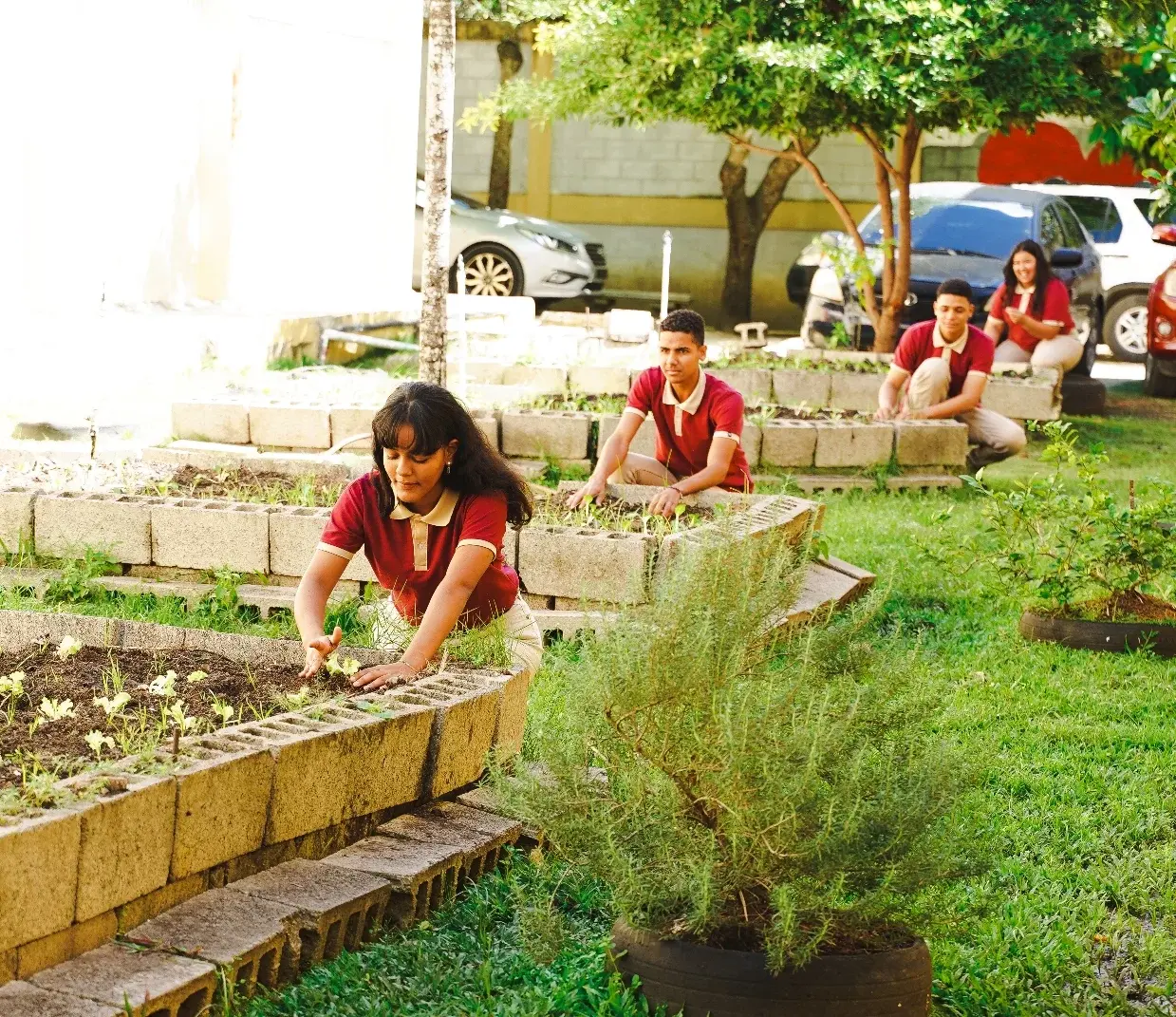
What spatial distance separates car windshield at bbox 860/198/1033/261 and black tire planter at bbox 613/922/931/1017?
12.9m

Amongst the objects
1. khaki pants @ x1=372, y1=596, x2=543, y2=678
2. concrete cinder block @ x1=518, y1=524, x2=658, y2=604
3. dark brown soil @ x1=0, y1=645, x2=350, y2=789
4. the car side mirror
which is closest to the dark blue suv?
the car side mirror

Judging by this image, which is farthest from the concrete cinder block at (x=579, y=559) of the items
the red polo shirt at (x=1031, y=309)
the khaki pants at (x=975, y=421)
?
the red polo shirt at (x=1031, y=309)

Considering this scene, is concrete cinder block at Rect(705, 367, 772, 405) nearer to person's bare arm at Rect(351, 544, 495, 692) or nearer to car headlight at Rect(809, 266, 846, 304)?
car headlight at Rect(809, 266, 846, 304)

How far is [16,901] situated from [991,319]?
446 inches

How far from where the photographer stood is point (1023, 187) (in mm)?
17656

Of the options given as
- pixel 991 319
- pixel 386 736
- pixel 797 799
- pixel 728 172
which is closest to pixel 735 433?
pixel 386 736

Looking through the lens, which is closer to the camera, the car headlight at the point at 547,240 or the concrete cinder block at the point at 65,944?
the concrete cinder block at the point at 65,944

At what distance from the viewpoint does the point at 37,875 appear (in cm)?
327

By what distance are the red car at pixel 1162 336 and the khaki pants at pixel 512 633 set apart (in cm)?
1202

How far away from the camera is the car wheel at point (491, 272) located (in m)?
20.2

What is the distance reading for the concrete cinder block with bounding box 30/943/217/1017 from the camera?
10.3 feet

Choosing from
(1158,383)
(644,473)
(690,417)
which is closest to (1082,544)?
(690,417)

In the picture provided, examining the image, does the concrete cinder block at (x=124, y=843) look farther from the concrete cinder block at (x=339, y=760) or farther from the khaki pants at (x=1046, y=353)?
the khaki pants at (x=1046, y=353)

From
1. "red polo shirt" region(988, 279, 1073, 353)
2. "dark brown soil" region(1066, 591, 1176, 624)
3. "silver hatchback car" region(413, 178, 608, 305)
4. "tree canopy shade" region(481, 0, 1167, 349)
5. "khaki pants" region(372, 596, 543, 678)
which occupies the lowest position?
"dark brown soil" region(1066, 591, 1176, 624)
